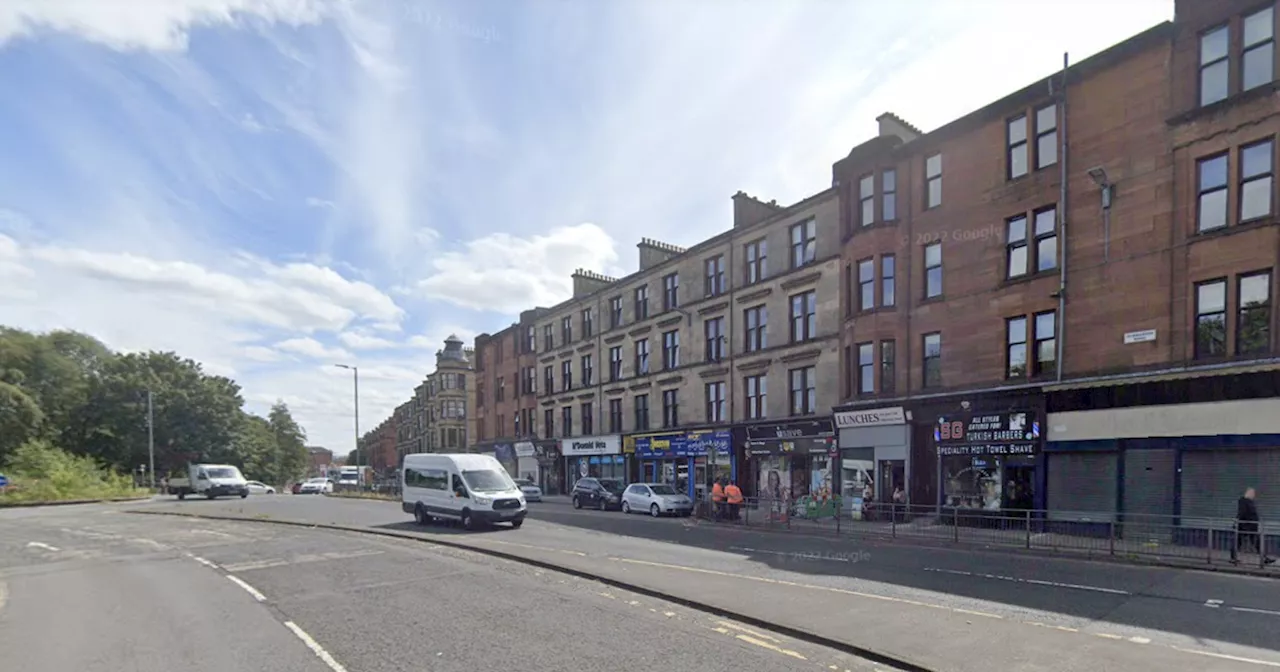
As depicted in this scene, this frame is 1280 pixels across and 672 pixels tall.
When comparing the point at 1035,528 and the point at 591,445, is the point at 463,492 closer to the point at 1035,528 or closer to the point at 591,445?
the point at 1035,528

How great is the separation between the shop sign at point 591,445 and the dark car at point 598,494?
718cm

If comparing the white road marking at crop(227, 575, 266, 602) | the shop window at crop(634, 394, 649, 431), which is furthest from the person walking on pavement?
the shop window at crop(634, 394, 649, 431)

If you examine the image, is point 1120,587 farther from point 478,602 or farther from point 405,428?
point 405,428

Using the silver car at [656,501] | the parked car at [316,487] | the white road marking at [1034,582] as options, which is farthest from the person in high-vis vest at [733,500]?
the parked car at [316,487]

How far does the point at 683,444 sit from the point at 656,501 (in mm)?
7584

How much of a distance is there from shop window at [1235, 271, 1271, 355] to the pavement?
6.55 m

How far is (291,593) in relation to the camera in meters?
10.9

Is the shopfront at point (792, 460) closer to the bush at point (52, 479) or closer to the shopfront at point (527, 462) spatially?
the shopfront at point (527, 462)

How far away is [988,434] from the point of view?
21.0 metres

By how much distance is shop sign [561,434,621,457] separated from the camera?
4031 cm

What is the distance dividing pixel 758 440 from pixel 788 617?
22107 mm

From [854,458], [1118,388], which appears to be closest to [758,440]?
[854,458]

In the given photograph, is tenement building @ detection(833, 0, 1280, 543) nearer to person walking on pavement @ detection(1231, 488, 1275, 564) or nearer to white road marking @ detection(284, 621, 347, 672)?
person walking on pavement @ detection(1231, 488, 1275, 564)

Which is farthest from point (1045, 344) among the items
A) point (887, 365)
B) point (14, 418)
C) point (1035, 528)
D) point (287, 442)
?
point (287, 442)
